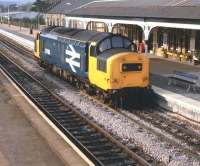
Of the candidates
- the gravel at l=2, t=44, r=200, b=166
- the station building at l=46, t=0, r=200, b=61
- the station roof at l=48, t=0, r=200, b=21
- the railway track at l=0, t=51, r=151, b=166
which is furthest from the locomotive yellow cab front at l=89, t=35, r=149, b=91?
the station roof at l=48, t=0, r=200, b=21

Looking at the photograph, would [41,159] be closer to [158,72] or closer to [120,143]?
[120,143]

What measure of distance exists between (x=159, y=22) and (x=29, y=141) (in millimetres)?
20789

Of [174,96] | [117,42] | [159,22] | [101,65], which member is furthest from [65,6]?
[174,96]

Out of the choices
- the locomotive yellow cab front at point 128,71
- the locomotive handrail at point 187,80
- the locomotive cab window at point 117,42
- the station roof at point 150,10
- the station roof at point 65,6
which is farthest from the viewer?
the station roof at point 65,6

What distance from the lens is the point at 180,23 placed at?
2948cm

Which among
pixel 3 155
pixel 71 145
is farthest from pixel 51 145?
pixel 3 155

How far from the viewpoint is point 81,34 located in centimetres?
2175

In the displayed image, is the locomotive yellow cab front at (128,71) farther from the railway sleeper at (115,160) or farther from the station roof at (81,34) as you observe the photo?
the railway sleeper at (115,160)

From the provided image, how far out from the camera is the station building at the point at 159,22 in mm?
30109

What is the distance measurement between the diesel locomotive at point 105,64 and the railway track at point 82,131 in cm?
147

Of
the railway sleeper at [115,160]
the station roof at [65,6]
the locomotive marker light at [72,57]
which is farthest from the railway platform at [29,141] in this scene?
the station roof at [65,6]

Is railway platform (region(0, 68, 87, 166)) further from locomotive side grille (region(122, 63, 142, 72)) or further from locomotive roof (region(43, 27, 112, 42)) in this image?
locomotive roof (region(43, 27, 112, 42))

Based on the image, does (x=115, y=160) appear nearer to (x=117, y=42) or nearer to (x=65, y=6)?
(x=117, y=42)

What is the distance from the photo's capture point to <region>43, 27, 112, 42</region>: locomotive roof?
19.4 metres
